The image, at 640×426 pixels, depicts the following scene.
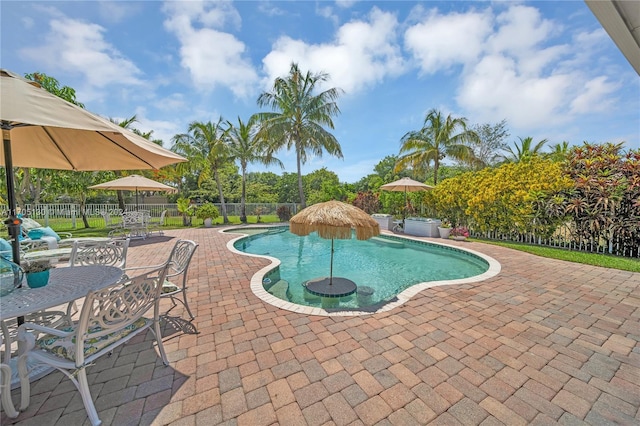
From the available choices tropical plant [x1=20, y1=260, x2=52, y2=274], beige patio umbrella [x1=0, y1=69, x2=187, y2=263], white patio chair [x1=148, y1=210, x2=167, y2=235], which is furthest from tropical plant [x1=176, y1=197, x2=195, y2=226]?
tropical plant [x1=20, y1=260, x2=52, y2=274]

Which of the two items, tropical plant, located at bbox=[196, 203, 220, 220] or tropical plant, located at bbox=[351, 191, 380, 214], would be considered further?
tropical plant, located at bbox=[351, 191, 380, 214]

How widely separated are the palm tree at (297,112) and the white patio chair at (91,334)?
1452cm

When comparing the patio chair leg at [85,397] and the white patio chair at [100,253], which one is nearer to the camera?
the patio chair leg at [85,397]

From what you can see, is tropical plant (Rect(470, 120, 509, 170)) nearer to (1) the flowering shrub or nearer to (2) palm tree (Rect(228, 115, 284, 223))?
(1) the flowering shrub

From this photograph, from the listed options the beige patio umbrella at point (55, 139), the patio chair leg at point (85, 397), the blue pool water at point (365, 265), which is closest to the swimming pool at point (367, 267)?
the blue pool water at point (365, 265)

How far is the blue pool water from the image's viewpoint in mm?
5516

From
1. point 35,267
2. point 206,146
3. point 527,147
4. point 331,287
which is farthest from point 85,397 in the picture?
point 527,147

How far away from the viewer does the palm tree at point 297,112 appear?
51.7 feet

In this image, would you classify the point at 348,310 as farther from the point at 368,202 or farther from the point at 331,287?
the point at 368,202

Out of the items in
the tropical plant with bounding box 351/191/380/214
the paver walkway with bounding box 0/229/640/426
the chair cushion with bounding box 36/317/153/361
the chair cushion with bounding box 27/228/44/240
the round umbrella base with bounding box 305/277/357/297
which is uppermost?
the tropical plant with bounding box 351/191/380/214

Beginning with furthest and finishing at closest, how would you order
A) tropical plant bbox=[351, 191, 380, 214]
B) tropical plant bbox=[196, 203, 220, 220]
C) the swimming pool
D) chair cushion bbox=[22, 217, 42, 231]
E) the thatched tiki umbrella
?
tropical plant bbox=[351, 191, 380, 214] → tropical plant bbox=[196, 203, 220, 220] → chair cushion bbox=[22, 217, 42, 231] → the swimming pool → the thatched tiki umbrella

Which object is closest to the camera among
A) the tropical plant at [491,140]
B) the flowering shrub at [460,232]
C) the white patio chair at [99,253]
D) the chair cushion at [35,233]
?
the white patio chair at [99,253]

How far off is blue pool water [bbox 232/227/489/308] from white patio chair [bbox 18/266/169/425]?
10.2ft

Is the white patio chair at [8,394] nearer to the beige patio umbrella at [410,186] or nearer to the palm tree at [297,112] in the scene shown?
the beige patio umbrella at [410,186]
